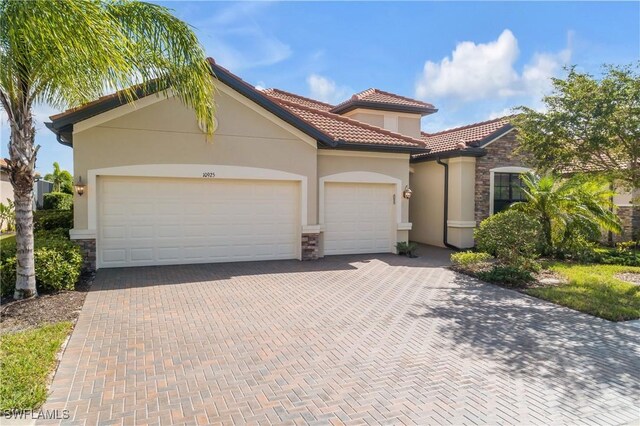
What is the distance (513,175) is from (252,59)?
37.7 ft

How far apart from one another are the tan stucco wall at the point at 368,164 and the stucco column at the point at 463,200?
250 centimetres

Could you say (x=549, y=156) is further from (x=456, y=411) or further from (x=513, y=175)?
(x=456, y=411)

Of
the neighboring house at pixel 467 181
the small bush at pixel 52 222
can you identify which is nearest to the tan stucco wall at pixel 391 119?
the neighboring house at pixel 467 181

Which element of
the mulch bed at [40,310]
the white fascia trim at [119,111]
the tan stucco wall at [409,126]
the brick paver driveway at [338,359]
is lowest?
the brick paver driveway at [338,359]

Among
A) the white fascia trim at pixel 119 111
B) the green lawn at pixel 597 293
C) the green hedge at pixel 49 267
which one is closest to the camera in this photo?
the green lawn at pixel 597 293

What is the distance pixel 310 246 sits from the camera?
43.7 feet

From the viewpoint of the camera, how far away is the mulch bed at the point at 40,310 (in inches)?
265

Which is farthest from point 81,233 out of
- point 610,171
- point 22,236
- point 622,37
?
point 622,37

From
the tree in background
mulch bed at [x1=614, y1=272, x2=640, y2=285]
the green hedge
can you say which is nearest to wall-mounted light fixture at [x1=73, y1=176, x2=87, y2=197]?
the green hedge

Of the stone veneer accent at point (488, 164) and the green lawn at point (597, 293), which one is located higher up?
the stone veneer accent at point (488, 164)

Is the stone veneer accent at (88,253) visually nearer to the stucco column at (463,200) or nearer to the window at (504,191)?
the stucco column at (463,200)

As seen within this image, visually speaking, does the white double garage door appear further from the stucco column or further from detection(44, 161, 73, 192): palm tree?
detection(44, 161, 73, 192): palm tree

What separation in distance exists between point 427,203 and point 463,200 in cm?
216

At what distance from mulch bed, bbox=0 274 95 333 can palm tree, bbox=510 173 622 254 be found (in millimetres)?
13516
